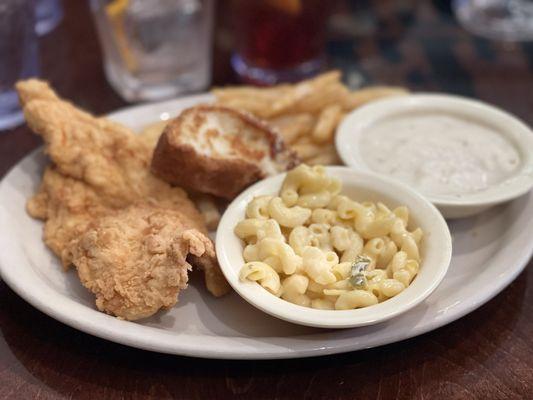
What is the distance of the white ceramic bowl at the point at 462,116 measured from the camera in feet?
6.74

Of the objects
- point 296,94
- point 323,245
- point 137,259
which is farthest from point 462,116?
point 137,259

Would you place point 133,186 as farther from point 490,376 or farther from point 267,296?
point 490,376

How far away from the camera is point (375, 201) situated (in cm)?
202

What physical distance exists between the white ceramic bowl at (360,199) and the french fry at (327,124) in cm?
32

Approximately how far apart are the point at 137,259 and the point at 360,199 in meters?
0.71

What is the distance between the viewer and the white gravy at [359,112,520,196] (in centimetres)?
215

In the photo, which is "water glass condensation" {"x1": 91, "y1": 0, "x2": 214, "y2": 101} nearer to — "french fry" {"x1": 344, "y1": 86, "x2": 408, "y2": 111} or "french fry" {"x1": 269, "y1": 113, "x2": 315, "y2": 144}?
"french fry" {"x1": 269, "y1": 113, "x2": 315, "y2": 144}

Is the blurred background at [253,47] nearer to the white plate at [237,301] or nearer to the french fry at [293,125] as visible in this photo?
the french fry at [293,125]

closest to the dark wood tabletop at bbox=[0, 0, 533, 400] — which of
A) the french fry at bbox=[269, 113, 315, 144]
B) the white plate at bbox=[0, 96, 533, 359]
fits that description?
the white plate at bbox=[0, 96, 533, 359]

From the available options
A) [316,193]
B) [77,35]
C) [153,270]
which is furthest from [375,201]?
[77,35]

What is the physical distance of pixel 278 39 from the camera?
3.10m

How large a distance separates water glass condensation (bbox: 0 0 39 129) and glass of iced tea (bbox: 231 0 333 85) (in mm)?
920

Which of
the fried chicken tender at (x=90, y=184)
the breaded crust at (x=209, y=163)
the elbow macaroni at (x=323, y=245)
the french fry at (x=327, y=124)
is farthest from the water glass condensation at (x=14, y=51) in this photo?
the elbow macaroni at (x=323, y=245)

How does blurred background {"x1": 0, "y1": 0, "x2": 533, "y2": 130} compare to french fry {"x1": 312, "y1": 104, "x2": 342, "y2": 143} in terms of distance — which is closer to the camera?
french fry {"x1": 312, "y1": 104, "x2": 342, "y2": 143}
